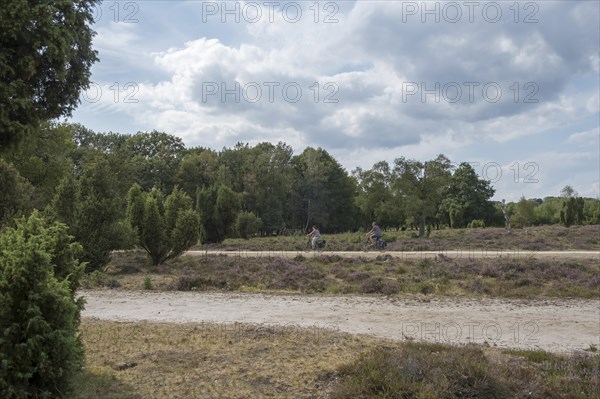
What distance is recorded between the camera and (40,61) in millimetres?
6410

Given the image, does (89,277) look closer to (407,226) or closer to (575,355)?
(575,355)

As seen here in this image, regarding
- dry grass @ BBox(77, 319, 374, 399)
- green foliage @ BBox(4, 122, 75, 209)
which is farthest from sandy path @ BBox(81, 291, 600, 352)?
green foliage @ BBox(4, 122, 75, 209)

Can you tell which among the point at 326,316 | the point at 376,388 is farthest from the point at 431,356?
the point at 326,316

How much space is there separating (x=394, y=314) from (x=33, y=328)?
850 cm

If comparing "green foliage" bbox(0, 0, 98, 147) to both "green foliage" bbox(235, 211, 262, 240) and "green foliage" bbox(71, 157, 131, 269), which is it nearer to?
"green foliage" bbox(71, 157, 131, 269)

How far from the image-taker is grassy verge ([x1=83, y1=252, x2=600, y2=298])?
1573 centimetres

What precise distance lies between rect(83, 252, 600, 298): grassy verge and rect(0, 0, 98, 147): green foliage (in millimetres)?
9952

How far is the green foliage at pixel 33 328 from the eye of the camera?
4.91m

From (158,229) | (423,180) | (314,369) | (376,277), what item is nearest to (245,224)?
(423,180)

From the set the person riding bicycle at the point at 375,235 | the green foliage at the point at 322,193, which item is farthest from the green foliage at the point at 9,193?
the green foliage at the point at 322,193

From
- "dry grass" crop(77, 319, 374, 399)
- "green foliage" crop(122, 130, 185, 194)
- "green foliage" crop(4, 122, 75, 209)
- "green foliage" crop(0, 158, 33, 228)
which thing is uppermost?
"green foliage" crop(122, 130, 185, 194)

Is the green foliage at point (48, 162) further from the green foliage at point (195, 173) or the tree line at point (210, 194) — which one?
the green foliage at point (195, 173)

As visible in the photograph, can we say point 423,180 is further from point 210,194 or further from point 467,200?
point 467,200

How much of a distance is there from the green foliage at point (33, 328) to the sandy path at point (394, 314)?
526 cm
